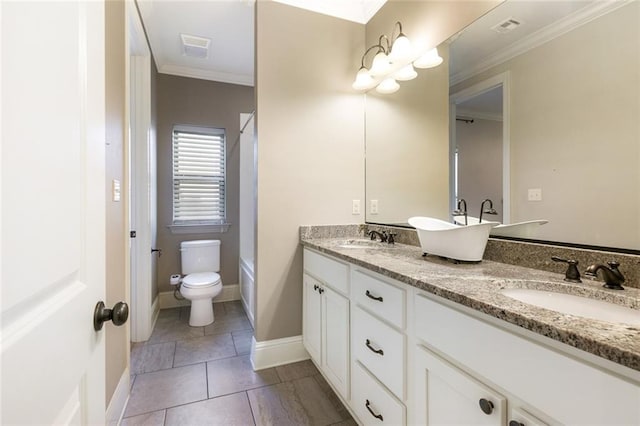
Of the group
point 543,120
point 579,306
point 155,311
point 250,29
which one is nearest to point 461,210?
point 543,120

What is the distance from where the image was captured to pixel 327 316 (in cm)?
169

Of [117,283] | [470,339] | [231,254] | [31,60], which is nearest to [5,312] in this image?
[31,60]

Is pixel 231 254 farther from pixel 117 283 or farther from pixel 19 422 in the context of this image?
pixel 19 422

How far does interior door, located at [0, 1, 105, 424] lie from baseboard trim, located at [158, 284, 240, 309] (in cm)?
275

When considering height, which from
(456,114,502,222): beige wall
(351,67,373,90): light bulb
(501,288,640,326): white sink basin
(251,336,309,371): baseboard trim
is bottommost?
(251,336,309,371): baseboard trim

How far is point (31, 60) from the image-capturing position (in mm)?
396

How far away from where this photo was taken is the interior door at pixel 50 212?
13.9 inches

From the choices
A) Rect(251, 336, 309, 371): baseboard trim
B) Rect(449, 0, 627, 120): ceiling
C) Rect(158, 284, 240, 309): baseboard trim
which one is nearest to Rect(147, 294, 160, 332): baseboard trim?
Rect(158, 284, 240, 309): baseboard trim

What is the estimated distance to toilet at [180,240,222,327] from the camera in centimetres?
263

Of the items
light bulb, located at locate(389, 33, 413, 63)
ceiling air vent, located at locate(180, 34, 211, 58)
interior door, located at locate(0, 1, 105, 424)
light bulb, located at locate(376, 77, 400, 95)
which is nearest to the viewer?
interior door, located at locate(0, 1, 105, 424)

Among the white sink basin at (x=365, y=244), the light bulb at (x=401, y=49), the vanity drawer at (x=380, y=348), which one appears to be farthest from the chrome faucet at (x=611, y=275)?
the light bulb at (x=401, y=49)

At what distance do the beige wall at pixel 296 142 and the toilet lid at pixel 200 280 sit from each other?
34.1 inches

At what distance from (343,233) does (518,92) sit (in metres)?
1.35

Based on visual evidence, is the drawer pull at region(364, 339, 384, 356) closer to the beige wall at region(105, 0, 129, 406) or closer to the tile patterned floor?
the tile patterned floor
